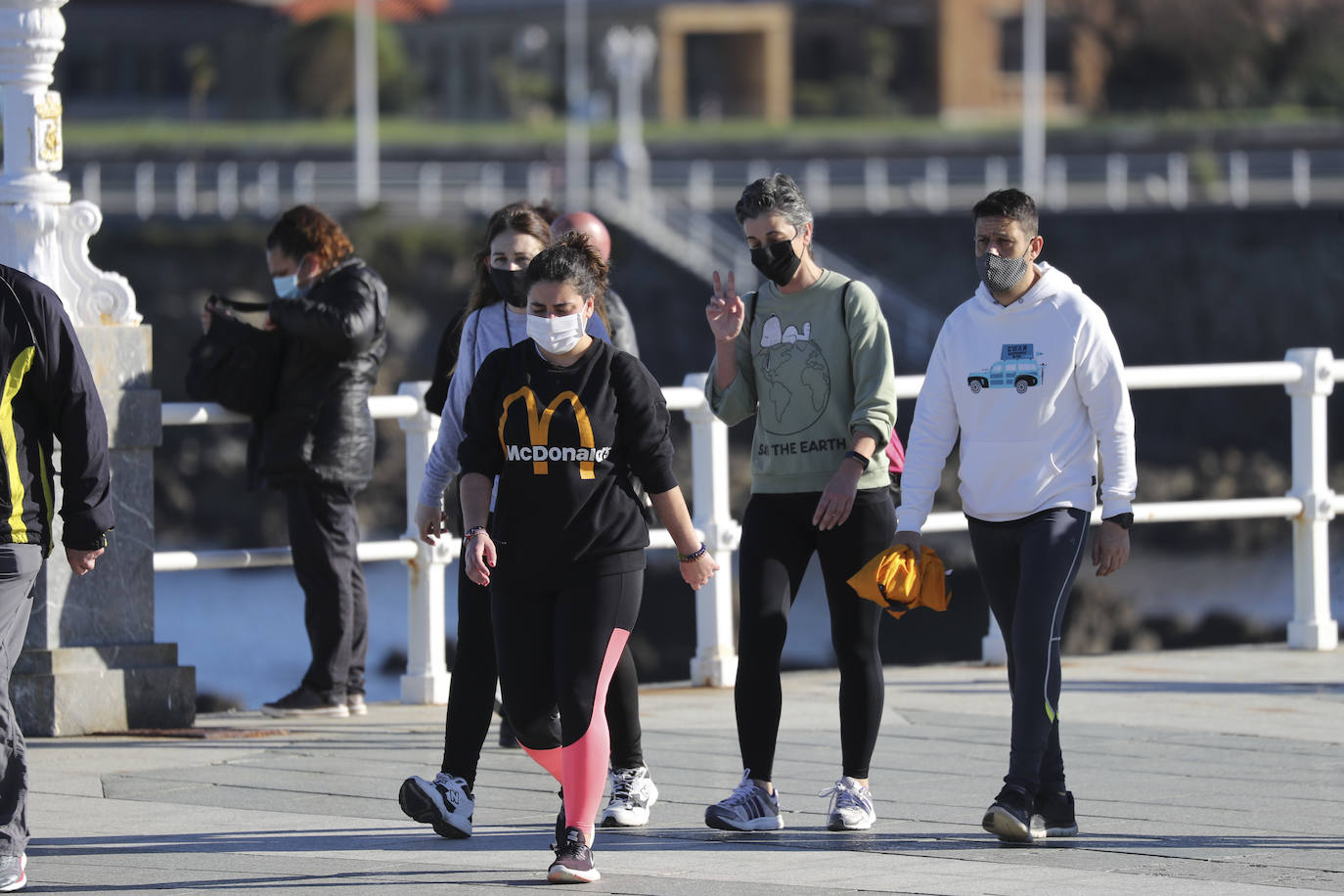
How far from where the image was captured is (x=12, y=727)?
5430 mm

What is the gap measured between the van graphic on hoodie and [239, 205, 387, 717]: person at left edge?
2.79 metres

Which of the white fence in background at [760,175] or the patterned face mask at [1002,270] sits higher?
the white fence in background at [760,175]

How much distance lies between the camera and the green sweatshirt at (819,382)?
6.30 metres

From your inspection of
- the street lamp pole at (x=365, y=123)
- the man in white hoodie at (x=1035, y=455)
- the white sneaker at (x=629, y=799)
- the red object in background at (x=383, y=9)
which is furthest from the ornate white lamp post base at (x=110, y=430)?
the red object in background at (x=383, y=9)

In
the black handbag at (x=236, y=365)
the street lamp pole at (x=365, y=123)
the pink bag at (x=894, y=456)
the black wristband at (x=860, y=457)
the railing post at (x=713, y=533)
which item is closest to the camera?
the black wristband at (x=860, y=457)

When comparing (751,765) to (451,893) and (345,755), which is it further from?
(345,755)

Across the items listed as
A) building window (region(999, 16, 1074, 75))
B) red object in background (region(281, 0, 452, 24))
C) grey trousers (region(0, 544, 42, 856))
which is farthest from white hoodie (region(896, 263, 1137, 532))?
building window (region(999, 16, 1074, 75))

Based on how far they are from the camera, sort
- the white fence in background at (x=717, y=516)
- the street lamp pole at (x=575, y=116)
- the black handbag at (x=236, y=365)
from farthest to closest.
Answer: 1. the street lamp pole at (x=575, y=116)
2. the white fence in background at (x=717, y=516)
3. the black handbag at (x=236, y=365)

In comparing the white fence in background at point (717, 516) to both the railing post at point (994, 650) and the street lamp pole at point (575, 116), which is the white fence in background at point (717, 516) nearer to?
the railing post at point (994, 650)

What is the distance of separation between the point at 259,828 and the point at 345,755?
1.22 metres

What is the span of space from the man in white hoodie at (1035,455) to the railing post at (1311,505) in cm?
412

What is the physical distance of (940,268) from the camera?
→ 41125 mm

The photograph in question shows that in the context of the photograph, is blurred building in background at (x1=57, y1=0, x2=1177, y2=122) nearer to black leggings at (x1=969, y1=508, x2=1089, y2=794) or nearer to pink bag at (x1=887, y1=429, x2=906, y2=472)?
pink bag at (x1=887, y1=429, x2=906, y2=472)

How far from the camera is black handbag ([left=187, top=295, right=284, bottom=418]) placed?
8156 mm
